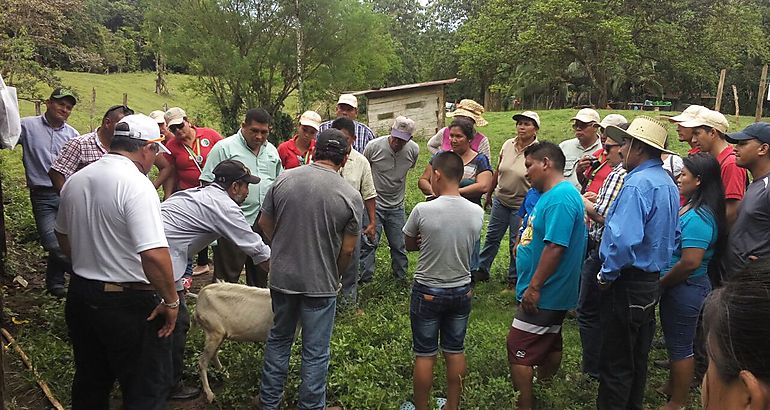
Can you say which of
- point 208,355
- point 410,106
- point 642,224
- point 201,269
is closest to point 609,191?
point 642,224

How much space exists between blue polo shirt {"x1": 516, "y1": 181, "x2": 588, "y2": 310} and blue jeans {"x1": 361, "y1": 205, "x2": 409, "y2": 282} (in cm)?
269

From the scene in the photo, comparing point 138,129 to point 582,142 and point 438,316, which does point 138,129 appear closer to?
point 438,316

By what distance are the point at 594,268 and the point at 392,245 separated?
2.46m

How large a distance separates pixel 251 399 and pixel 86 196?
189 centimetres

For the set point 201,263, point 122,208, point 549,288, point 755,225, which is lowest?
point 201,263

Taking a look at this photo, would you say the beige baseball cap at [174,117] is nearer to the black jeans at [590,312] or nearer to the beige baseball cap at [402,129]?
the beige baseball cap at [402,129]

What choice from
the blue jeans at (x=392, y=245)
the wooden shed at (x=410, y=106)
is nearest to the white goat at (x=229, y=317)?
the blue jeans at (x=392, y=245)

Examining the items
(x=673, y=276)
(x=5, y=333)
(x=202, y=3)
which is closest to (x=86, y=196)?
(x=5, y=333)

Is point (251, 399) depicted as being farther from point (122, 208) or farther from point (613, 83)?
point (613, 83)

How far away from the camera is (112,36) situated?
4297 cm

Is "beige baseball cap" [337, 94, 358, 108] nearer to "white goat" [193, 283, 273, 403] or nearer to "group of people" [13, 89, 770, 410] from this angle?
"group of people" [13, 89, 770, 410]

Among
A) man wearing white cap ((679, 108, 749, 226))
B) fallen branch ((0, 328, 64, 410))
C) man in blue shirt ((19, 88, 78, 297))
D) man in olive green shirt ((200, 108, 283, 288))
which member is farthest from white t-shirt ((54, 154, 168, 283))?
man wearing white cap ((679, 108, 749, 226))

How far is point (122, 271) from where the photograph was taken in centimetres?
298

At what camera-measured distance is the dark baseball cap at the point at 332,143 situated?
3.57 metres
